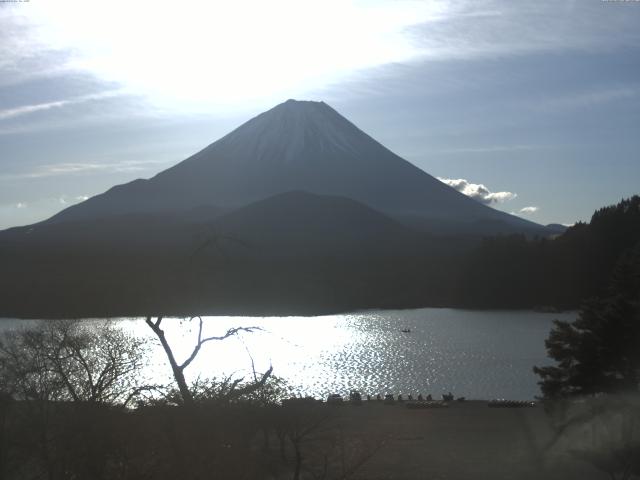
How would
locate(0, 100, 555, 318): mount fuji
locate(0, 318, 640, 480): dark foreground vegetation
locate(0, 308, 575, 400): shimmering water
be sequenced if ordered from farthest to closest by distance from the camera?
locate(0, 100, 555, 318): mount fuji → locate(0, 308, 575, 400): shimmering water → locate(0, 318, 640, 480): dark foreground vegetation

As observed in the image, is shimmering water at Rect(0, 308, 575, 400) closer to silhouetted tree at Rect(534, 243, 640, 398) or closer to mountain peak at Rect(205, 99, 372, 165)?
silhouetted tree at Rect(534, 243, 640, 398)

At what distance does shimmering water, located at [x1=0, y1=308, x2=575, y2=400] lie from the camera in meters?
26.8

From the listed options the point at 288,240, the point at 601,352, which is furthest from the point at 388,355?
the point at 288,240

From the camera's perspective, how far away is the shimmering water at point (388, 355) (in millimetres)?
26812

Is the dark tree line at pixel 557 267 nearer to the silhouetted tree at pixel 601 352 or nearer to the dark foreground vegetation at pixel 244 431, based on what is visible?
the dark foreground vegetation at pixel 244 431

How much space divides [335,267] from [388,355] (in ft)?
165

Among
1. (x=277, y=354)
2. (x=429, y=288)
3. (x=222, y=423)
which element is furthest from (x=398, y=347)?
(x=429, y=288)

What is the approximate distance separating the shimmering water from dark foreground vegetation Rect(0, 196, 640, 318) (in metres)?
7.25

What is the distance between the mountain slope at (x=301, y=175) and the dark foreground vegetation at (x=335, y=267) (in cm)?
3205

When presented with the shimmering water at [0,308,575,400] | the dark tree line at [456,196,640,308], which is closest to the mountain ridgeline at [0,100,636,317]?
the dark tree line at [456,196,640,308]

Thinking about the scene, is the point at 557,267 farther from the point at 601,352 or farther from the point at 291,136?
the point at 291,136

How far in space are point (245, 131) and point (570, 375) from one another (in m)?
133

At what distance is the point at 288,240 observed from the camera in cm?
9719

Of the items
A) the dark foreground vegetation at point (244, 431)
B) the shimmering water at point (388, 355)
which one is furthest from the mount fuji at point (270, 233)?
the shimmering water at point (388, 355)
